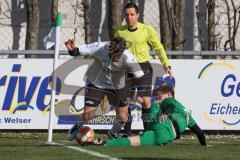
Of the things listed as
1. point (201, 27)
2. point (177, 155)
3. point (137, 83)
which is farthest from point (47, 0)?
point (177, 155)

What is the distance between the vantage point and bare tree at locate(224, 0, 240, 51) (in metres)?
21.3

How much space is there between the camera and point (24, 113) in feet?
54.2

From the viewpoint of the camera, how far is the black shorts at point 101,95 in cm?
1298

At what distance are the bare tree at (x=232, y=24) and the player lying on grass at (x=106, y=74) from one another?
8199 mm

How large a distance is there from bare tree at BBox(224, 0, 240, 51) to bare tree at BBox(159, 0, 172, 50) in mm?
1746

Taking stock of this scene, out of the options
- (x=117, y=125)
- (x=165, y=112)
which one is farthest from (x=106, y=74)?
(x=165, y=112)

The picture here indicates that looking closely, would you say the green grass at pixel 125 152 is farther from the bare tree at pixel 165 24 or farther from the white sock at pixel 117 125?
the bare tree at pixel 165 24

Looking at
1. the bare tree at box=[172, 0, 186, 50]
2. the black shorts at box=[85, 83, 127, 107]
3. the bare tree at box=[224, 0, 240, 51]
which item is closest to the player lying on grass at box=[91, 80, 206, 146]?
the black shorts at box=[85, 83, 127, 107]

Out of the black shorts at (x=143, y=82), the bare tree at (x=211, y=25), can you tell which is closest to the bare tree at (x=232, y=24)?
the bare tree at (x=211, y=25)

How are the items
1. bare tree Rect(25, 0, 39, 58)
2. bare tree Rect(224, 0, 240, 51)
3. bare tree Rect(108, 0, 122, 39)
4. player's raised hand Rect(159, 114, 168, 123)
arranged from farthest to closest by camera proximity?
bare tree Rect(224, 0, 240, 51) → bare tree Rect(108, 0, 122, 39) → bare tree Rect(25, 0, 39, 58) → player's raised hand Rect(159, 114, 168, 123)

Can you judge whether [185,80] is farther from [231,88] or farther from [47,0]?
[47,0]

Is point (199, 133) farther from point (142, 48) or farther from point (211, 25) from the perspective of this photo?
point (211, 25)

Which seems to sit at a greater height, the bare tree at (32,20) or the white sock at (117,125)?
the bare tree at (32,20)

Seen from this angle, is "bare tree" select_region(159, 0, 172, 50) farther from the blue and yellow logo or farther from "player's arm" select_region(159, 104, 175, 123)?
"player's arm" select_region(159, 104, 175, 123)
